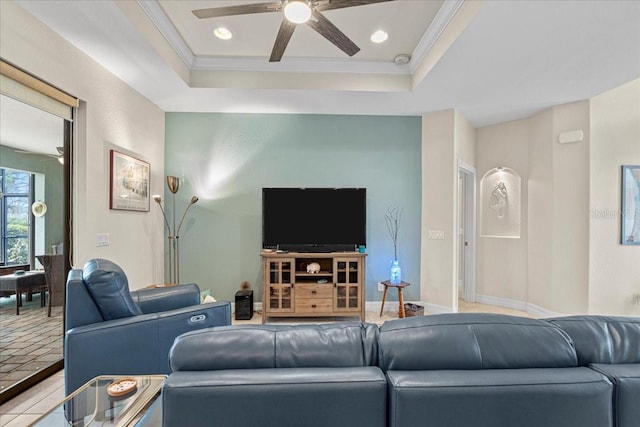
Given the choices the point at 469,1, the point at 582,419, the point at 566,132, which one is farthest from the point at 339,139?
the point at 582,419

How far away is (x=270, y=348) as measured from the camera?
908 mm

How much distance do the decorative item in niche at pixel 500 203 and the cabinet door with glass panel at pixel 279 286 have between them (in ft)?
10.2

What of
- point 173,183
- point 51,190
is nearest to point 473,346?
point 51,190

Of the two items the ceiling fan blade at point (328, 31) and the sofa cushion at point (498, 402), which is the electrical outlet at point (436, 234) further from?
the sofa cushion at point (498, 402)

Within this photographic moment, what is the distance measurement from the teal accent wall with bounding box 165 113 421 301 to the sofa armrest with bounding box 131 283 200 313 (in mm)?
1584

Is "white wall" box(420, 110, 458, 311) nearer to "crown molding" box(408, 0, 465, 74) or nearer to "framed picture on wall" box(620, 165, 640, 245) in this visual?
"crown molding" box(408, 0, 465, 74)

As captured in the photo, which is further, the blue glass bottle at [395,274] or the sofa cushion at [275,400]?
the blue glass bottle at [395,274]

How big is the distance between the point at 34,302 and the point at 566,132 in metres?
5.97

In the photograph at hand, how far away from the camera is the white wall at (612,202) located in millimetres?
3637

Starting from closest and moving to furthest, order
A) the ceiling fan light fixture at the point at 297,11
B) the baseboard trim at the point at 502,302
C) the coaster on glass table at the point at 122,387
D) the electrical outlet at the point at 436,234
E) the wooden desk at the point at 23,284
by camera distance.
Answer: the coaster on glass table at the point at 122,387, the ceiling fan light fixture at the point at 297,11, the wooden desk at the point at 23,284, the electrical outlet at the point at 436,234, the baseboard trim at the point at 502,302

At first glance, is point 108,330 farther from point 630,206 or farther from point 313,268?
point 630,206

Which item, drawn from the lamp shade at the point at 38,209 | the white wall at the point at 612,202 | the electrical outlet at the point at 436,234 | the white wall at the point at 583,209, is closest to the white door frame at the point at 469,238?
the white wall at the point at 583,209

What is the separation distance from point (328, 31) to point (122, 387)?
2504 mm

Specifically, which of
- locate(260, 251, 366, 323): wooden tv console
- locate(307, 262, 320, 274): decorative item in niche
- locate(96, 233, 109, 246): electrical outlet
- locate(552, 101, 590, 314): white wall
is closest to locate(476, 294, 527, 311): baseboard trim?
locate(552, 101, 590, 314): white wall
